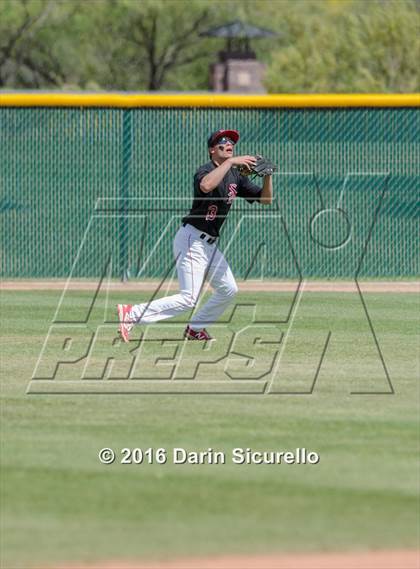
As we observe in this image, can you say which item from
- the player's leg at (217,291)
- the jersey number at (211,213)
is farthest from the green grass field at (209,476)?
the jersey number at (211,213)

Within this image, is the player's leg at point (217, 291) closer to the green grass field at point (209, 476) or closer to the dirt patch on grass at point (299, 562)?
the green grass field at point (209, 476)

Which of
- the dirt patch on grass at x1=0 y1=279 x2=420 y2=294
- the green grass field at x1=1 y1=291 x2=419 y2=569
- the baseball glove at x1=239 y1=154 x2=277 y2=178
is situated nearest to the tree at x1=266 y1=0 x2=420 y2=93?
the dirt patch on grass at x1=0 y1=279 x2=420 y2=294

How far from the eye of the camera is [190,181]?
66.7ft

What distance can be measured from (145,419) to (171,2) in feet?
171

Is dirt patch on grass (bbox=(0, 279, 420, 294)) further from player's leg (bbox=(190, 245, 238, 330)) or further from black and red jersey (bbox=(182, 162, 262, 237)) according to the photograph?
black and red jersey (bbox=(182, 162, 262, 237))

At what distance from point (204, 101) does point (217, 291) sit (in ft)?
26.6

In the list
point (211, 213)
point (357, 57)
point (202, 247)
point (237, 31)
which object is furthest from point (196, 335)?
point (237, 31)

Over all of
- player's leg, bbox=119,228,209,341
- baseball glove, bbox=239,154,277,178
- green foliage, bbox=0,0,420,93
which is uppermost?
baseball glove, bbox=239,154,277,178

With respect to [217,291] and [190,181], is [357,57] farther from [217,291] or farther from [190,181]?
[217,291]

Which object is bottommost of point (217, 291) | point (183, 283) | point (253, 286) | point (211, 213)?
point (253, 286)

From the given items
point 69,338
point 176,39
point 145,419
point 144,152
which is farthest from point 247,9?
point 145,419

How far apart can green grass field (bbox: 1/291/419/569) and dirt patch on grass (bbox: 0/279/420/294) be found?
7.51 meters

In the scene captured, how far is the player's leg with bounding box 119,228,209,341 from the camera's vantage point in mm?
12320

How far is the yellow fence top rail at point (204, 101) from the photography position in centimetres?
2014
